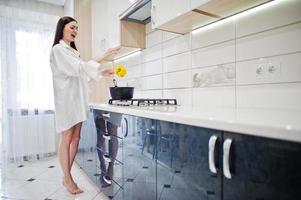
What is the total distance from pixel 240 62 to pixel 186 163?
76cm

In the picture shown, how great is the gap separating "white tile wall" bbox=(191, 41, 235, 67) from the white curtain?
2.42m

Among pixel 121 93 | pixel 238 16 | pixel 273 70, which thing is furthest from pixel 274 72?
pixel 121 93

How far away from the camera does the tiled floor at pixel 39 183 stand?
1847 millimetres

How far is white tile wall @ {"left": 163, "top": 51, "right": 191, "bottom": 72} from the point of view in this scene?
1608 mm

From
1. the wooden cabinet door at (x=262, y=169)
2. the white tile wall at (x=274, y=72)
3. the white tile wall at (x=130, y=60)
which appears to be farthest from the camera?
the white tile wall at (x=130, y=60)

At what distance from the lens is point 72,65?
1.69m

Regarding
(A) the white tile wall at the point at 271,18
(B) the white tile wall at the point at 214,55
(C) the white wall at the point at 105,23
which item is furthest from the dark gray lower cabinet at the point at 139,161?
(C) the white wall at the point at 105,23

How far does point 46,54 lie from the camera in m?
3.01

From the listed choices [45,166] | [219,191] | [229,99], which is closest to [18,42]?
[45,166]

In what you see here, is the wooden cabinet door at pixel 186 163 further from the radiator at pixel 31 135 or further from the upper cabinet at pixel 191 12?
the radiator at pixel 31 135

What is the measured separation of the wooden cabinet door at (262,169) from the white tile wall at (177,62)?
1.09m

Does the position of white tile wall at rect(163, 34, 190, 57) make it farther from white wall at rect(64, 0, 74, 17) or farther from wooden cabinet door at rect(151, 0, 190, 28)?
white wall at rect(64, 0, 74, 17)

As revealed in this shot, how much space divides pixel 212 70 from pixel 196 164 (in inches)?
33.0

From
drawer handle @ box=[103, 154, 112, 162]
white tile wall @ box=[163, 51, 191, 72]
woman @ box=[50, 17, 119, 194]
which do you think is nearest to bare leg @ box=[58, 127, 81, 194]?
woman @ box=[50, 17, 119, 194]
